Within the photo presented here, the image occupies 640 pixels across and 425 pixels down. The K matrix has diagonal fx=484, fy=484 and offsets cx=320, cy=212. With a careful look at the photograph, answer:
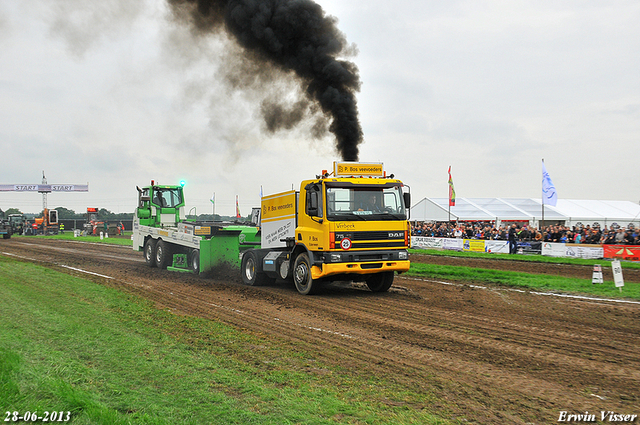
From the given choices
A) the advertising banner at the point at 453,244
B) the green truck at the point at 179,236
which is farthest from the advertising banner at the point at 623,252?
the green truck at the point at 179,236

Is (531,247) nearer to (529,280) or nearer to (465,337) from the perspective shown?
(529,280)

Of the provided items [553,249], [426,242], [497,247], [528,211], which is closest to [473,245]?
[497,247]

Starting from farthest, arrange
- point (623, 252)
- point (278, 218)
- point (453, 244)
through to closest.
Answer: point (453, 244), point (623, 252), point (278, 218)

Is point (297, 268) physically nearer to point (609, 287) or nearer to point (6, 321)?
point (6, 321)

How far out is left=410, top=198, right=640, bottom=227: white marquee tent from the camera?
126 feet

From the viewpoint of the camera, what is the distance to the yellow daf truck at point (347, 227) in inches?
437

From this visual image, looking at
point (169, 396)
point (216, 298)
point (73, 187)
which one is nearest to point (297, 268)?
point (216, 298)

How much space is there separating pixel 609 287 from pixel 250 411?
506 inches

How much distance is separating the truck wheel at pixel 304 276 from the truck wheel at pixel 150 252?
8754 millimetres

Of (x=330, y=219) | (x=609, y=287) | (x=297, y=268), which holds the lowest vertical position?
(x=609, y=287)

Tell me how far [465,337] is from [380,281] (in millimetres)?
5367

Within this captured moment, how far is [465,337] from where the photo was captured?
741cm

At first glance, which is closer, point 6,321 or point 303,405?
point 303,405

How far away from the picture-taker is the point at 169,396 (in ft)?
15.3
